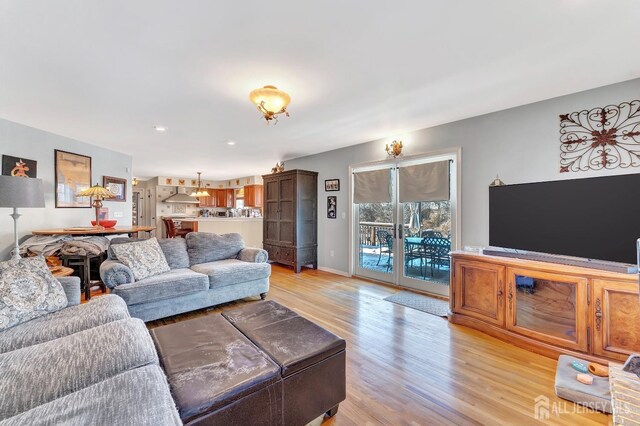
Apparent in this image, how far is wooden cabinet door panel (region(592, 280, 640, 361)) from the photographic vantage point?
6.58 ft

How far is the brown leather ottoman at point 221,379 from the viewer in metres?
1.17

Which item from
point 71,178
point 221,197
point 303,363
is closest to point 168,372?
point 303,363

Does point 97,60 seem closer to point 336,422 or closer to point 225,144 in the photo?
point 225,144

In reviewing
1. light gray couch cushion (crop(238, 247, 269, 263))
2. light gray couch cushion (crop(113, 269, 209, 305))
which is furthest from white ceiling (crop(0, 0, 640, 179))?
light gray couch cushion (crop(113, 269, 209, 305))

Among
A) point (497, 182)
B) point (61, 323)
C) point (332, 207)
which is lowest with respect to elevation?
point (61, 323)

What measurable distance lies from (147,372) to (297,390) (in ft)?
2.45

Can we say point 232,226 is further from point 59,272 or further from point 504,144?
point 504,144

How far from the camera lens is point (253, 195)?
368 inches

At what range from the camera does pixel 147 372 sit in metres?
1.17

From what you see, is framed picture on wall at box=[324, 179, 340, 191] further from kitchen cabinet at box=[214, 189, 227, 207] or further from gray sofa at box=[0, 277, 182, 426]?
kitchen cabinet at box=[214, 189, 227, 207]

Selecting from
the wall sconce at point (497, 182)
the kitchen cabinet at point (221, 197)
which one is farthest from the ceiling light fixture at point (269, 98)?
the kitchen cabinet at point (221, 197)

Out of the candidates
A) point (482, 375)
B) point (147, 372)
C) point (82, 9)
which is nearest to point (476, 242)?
point (482, 375)

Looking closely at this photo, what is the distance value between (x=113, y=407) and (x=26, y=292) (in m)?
1.69

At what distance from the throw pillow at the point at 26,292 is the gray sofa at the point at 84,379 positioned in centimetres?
13
